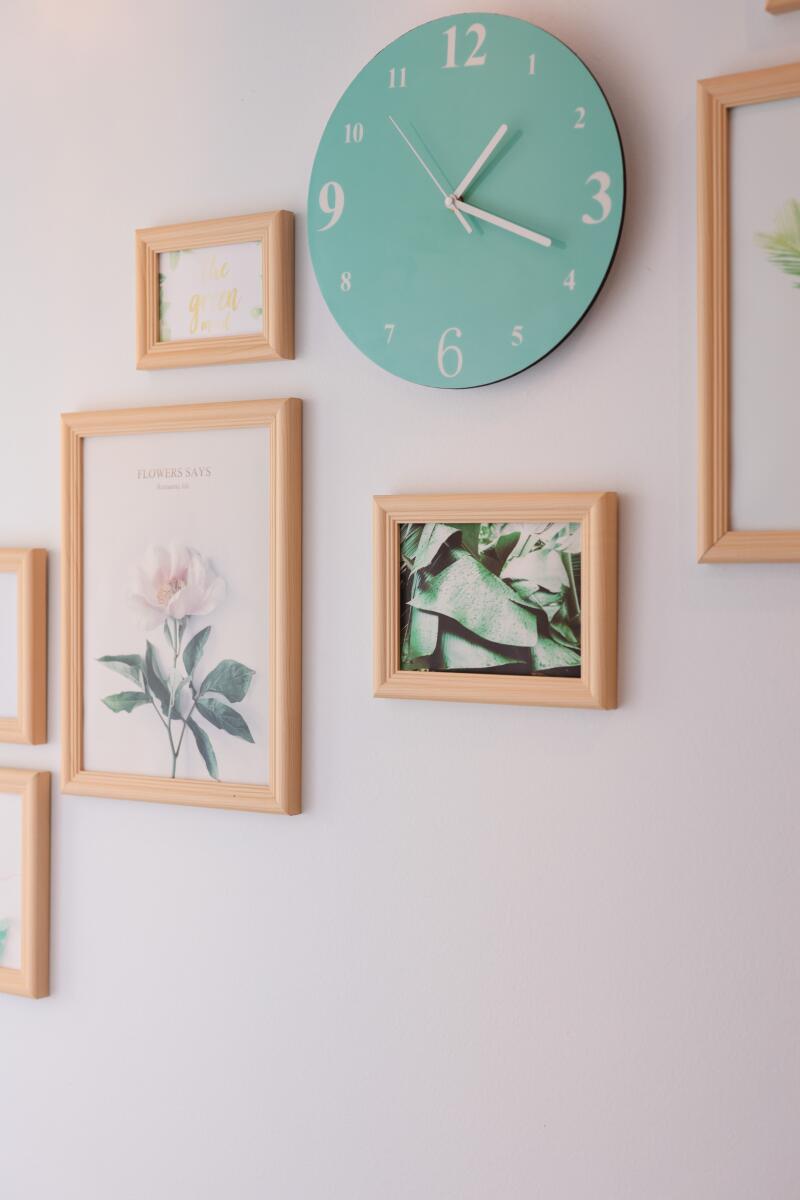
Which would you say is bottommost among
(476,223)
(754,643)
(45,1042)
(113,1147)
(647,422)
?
(113,1147)

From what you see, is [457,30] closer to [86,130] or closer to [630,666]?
[86,130]

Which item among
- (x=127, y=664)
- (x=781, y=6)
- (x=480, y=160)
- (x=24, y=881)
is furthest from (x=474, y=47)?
(x=24, y=881)

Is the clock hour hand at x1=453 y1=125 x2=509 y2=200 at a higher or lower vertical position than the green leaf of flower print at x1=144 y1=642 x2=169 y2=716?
higher

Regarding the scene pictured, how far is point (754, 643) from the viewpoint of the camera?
3.33 ft

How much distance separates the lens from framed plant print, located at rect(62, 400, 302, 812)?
3.92ft

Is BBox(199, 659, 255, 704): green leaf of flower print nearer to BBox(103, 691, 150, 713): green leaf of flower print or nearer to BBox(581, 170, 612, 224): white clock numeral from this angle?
BBox(103, 691, 150, 713): green leaf of flower print

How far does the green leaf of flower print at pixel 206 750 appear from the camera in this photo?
1.23 m

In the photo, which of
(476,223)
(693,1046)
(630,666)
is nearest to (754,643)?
(630,666)

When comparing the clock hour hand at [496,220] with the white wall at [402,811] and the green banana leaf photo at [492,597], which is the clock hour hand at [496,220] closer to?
the white wall at [402,811]

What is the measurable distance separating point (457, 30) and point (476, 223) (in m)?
0.19

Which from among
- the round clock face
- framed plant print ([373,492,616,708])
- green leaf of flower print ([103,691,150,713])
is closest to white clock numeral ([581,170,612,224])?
the round clock face

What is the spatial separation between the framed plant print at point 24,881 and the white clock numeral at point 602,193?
87cm

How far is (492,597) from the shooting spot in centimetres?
110

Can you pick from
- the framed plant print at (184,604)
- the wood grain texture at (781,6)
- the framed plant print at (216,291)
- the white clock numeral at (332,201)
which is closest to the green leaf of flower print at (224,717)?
the framed plant print at (184,604)
